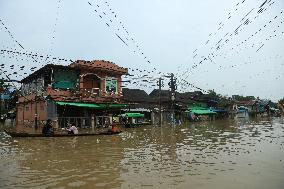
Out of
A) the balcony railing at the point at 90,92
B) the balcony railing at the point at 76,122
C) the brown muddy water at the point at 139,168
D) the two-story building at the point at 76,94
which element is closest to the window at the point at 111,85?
the two-story building at the point at 76,94

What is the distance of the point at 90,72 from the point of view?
3064 cm

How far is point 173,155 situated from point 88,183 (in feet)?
19.2

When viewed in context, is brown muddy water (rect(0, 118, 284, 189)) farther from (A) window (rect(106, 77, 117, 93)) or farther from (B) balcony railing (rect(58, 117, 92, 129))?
(A) window (rect(106, 77, 117, 93))

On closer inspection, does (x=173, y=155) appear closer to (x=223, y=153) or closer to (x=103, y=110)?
(x=223, y=153)

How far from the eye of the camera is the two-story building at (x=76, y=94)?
27.8m

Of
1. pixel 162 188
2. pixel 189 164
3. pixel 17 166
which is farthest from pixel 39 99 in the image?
pixel 162 188

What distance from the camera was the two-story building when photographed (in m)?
27.8

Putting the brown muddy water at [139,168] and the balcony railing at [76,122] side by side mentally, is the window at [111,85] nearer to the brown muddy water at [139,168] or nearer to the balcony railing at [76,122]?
the balcony railing at [76,122]

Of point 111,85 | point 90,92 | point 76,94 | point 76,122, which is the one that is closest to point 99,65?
point 111,85

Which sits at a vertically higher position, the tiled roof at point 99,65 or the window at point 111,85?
the tiled roof at point 99,65

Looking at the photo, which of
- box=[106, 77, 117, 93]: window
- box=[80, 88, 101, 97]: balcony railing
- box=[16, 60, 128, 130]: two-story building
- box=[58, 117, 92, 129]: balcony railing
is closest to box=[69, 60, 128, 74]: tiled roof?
box=[16, 60, 128, 130]: two-story building

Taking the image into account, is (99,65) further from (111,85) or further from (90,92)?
(90,92)

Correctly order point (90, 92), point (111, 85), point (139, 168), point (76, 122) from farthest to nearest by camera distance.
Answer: point (111, 85) → point (90, 92) → point (76, 122) → point (139, 168)

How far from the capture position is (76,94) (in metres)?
29.0
